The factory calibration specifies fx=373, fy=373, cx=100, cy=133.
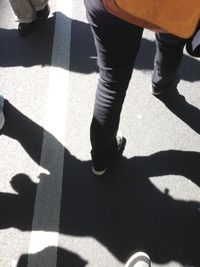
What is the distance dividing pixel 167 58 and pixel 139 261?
3.84 feet

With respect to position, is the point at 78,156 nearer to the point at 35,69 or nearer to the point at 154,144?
the point at 154,144

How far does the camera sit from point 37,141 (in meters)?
2.46

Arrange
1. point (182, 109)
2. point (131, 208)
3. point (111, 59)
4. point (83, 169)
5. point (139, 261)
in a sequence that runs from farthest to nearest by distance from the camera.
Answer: point (182, 109), point (83, 169), point (131, 208), point (139, 261), point (111, 59)

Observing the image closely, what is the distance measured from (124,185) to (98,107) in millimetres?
637

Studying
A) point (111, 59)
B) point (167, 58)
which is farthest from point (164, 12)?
point (167, 58)

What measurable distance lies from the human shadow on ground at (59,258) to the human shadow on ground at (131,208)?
0.37 ft

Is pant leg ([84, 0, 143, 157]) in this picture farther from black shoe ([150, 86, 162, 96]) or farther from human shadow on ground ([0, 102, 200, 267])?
black shoe ([150, 86, 162, 96])

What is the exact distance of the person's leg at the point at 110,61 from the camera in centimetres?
143

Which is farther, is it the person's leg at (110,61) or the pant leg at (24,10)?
the pant leg at (24,10)

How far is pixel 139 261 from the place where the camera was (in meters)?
1.92

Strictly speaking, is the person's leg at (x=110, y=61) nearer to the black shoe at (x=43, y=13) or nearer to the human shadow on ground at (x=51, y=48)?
the human shadow on ground at (x=51, y=48)

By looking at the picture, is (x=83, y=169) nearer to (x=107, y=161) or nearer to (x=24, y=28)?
(x=107, y=161)

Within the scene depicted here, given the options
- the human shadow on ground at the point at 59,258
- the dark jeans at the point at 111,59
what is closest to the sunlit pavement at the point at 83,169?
the human shadow on ground at the point at 59,258

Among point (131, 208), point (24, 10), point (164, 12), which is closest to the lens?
point (164, 12)
